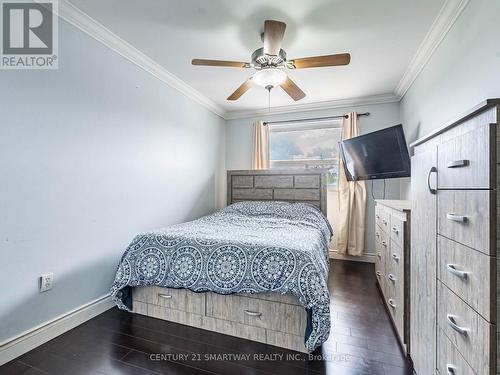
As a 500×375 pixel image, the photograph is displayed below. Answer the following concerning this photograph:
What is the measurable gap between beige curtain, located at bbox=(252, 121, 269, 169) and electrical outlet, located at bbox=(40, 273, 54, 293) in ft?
9.84

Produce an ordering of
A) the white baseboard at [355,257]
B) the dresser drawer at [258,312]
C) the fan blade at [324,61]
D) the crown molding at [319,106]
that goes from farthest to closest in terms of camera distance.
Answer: the white baseboard at [355,257] < the crown molding at [319,106] < the fan blade at [324,61] < the dresser drawer at [258,312]

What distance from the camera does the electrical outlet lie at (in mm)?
1711

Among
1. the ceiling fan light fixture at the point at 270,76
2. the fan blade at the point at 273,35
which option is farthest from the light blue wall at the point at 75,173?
the fan blade at the point at 273,35

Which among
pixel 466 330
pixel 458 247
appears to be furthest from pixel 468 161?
pixel 466 330

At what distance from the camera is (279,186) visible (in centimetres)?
376

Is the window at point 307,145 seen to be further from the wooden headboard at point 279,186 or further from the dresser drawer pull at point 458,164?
the dresser drawer pull at point 458,164

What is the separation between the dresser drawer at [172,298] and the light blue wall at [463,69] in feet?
6.47

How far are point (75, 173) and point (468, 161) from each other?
2429mm

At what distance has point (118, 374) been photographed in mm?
1431

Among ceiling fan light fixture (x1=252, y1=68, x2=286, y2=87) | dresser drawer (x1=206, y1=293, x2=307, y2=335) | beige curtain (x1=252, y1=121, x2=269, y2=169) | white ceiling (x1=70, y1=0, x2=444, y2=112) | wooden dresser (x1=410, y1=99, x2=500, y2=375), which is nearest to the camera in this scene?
wooden dresser (x1=410, y1=99, x2=500, y2=375)

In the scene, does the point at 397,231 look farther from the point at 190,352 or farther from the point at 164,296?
the point at 164,296

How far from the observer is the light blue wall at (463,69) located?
4.53ft

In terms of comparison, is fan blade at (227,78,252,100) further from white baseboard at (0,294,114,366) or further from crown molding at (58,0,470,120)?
white baseboard at (0,294,114,366)

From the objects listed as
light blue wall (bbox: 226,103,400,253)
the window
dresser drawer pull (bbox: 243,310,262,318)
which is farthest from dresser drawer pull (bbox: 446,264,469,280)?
the window
